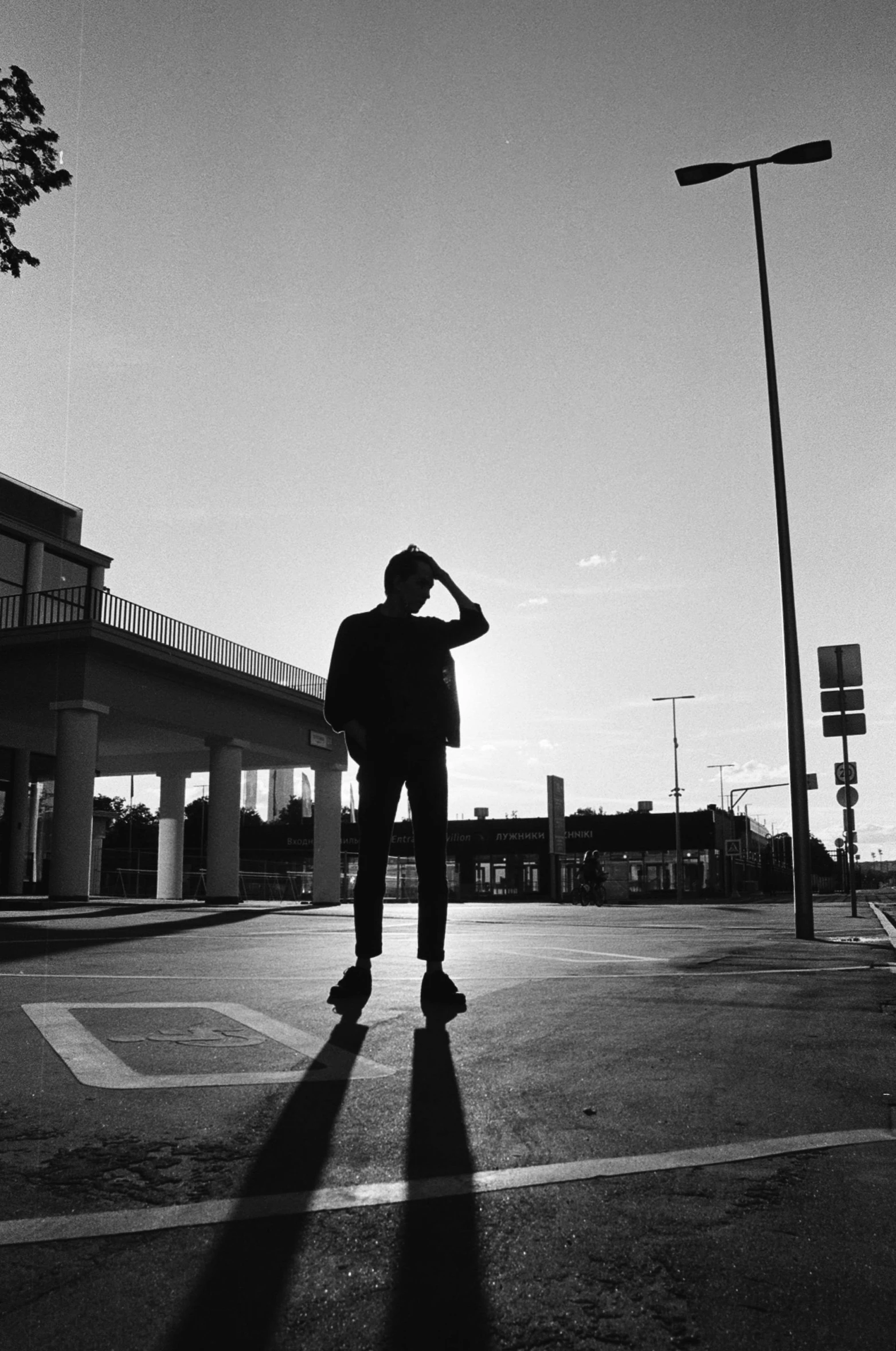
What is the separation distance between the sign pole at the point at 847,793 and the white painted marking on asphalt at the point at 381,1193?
48.9ft

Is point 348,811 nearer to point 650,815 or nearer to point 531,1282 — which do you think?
point 650,815

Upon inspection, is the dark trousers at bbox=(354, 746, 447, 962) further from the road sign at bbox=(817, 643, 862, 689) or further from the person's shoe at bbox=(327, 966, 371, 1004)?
the road sign at bbox=(817, 643, 862, 689)

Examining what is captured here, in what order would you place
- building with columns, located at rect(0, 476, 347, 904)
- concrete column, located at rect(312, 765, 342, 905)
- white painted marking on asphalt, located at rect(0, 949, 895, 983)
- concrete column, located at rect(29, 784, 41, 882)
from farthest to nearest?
concrete column, located at rect(312, 765, 342, 905) < concrete column, located at rect(29, 784, 41, 882) < building with columns, located at rect(0, 476, 347, 904) < white painted marking on asphalt, located at rect(0, 949, 895, 983)

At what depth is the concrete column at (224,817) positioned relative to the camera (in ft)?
88.7

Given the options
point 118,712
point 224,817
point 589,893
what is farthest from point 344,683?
point 589,893

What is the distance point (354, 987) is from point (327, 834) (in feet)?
95.7

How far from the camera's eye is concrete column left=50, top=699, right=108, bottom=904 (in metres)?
21.5

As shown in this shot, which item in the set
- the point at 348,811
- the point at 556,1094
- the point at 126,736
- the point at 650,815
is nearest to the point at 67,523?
the point at 126,736

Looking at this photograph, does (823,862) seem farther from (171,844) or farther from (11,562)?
(11,562)

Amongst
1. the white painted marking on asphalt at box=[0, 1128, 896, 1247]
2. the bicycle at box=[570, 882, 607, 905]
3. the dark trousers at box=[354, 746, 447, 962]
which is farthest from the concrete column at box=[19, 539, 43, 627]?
the white painted marking on asphalt at box=[0, 1128, 896, 1247]

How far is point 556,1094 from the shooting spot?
2207 mm

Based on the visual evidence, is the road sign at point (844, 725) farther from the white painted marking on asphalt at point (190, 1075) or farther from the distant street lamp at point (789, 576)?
the white painted marking on asphalt at point (190, 1075)

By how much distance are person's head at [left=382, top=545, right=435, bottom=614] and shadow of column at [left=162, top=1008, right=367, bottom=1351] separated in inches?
97.1

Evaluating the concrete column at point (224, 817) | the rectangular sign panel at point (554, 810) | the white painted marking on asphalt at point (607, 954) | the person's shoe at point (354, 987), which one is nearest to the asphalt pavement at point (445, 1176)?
the person's shoe at point (354, 987)
